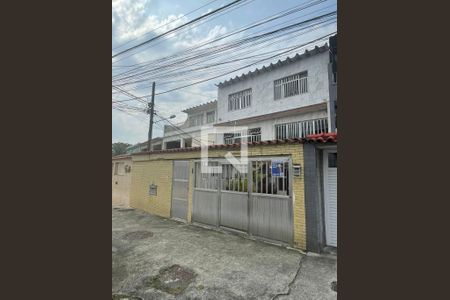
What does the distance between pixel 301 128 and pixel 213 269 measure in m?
9.66

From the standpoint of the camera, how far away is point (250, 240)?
18.9 ft

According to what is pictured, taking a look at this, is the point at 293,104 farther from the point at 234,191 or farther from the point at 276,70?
the point at 234,191

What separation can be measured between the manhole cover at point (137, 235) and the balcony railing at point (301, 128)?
854 cm

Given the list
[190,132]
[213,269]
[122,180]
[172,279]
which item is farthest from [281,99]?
[172,279]

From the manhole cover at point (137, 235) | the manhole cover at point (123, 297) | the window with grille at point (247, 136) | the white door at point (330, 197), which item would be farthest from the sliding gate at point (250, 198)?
the window with grille at point (247, 136)

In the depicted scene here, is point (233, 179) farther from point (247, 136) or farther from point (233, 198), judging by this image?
point (247, 136)

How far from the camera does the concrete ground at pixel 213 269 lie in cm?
339

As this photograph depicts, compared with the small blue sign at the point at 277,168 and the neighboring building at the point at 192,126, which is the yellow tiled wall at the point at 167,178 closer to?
the small blue sign at the point at 277,168

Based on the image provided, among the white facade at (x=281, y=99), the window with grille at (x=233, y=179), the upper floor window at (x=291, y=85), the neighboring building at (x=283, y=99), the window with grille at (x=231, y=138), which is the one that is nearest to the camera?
the window with grille at (x=233, y=179)

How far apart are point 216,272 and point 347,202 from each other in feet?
12.0

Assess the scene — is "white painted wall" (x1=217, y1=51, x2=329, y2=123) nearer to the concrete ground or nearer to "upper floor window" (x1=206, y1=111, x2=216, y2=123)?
"upper floor window" (x1=206, y1=111, x2=216, y2=123)

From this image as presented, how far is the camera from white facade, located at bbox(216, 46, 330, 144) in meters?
12.1

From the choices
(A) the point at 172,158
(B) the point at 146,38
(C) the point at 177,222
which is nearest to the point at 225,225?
(C) the point at 177,222

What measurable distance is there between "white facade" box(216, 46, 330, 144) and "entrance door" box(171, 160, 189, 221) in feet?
21.6
